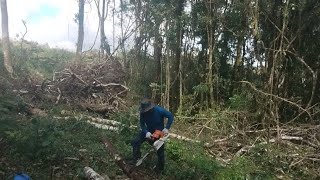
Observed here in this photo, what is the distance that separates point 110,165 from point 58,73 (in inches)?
386

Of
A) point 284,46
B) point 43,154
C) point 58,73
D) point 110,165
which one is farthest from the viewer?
point 58,73

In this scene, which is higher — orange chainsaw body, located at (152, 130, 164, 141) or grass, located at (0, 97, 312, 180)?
orange chainsaw body, located at (152, 130, 164, 141)

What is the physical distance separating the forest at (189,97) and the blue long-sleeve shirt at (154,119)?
87 centimetres

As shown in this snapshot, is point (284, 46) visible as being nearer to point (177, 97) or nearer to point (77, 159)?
point (177, 97)

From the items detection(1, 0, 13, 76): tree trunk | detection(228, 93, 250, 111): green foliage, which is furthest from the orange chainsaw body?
detection(1, 0, 13, 76): tree trunk

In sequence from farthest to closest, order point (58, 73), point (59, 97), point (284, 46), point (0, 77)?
1. point (58, 73)
2. point (0, 77)
3. point (59, 97)
4. point (284, 46)

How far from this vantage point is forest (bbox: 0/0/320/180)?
7285mm

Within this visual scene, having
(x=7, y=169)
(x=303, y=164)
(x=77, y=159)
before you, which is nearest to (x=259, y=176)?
(x=303, y=164)

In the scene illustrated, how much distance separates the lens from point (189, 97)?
13305 millimetres

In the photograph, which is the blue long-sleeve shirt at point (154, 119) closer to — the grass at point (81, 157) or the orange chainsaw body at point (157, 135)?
the orange chainsaw body at point (157, 135)

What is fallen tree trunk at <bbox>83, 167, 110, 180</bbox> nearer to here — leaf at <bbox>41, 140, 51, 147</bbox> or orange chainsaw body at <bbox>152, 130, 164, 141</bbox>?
leaf at <bbox>41, 140, 51, 147</bbox>

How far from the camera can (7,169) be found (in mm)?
6250

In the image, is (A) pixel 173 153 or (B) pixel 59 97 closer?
(A) pixel 173 153

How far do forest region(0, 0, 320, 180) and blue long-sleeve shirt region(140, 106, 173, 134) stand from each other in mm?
868
